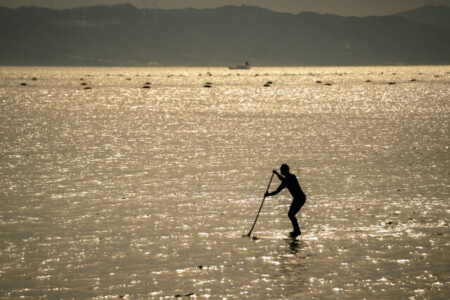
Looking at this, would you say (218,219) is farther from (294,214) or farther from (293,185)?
(293,185)

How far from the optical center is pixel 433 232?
995 inches

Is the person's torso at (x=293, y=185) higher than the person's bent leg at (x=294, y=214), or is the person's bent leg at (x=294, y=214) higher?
the person's torso at (x=293, y=185)

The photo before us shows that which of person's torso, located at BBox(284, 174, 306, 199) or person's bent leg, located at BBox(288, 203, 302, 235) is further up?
person's torso, located at BBox(284, 174, 306, 199)

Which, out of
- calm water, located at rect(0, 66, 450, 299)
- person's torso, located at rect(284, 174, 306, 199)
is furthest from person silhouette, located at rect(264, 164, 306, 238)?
calm water, located at rect(0, 66, 450, 299)

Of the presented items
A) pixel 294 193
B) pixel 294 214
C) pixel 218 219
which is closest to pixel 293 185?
pixel 294 193

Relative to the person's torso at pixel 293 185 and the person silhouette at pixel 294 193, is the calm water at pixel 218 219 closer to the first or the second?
the person silhouette at pixel 294 193

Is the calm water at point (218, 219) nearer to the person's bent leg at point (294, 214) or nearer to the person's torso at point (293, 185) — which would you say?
the person's bent leg at point (294, 214)

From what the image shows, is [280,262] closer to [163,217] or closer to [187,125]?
[163,217]

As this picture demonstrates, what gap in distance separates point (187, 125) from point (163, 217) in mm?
49361

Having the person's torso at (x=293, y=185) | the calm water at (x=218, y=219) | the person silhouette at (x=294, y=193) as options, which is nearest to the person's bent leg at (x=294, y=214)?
the person silhouette at (x=294, y=193)

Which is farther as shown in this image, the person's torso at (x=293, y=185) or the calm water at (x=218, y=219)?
the person's torso at (x=293, y=185)

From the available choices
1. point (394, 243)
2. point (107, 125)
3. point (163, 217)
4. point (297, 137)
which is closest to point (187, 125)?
point (107, 125)

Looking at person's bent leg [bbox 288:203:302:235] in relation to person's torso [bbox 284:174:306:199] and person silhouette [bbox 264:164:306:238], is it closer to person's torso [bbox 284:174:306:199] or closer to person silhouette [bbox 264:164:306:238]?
person silhouette [bbox 264:164:306:238]

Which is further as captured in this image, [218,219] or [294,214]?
[218,219]
